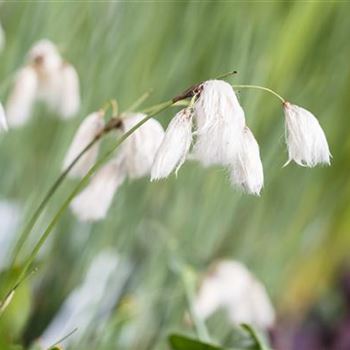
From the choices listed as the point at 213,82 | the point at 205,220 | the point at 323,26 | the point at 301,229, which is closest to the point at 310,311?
the point at 301,229

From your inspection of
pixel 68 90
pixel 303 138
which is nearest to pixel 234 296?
pixel 68 90

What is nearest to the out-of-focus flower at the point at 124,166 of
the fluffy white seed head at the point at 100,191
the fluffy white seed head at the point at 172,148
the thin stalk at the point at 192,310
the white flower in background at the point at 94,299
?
the fluffy white seed head at the point at 100,191

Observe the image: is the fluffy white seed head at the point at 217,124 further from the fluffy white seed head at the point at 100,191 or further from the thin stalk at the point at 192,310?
the thin stalk at the point at 192,310

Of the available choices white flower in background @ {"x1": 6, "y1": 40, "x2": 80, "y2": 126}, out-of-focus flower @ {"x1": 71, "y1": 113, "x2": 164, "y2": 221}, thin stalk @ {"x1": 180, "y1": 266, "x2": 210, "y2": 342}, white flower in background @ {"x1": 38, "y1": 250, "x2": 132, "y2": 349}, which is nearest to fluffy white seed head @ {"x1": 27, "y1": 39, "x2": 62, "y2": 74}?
white flower in background @ {"x1": 6, "y1": 40, "x2": 80, "y2": 126}

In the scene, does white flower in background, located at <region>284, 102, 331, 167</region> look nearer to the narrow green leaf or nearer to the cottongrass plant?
the cottongrass plant

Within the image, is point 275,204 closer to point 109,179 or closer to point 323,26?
point 323,26

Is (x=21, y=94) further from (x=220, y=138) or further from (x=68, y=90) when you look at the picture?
(x=220, y=138)
